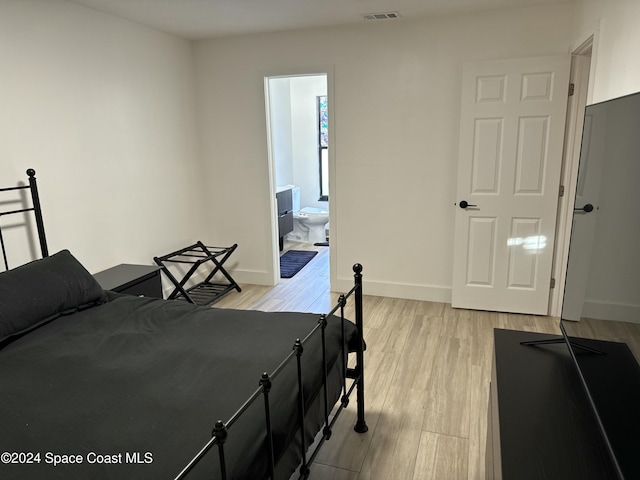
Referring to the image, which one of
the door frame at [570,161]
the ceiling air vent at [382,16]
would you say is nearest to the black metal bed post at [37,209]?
the ceiling air vent at [382,16]

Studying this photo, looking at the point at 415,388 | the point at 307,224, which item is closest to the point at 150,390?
the point at 415,388

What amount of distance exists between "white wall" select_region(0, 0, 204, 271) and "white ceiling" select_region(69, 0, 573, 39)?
0.24 meters

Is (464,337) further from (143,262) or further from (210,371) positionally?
(143,262)

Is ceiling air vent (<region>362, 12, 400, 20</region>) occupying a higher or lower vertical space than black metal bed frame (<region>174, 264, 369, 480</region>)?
higher

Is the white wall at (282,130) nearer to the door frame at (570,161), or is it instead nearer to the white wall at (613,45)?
the door frame at (570,161)

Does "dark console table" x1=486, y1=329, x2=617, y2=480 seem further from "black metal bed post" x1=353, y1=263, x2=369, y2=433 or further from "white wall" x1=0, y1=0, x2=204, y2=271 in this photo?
"white wall" x1=0, y1=0, x2=204, y2=271

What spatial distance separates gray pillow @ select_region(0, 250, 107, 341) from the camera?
214cm

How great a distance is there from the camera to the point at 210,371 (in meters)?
1.74

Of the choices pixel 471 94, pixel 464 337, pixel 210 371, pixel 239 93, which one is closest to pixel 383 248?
pixel 464 337

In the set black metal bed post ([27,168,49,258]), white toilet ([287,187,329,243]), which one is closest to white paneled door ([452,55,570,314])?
white toilet ([287,187,329,243])

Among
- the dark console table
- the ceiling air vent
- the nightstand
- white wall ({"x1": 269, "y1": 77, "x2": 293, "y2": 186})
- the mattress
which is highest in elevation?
the ceiling air vent

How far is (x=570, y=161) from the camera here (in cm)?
346

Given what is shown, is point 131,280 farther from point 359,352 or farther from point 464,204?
point 464,204

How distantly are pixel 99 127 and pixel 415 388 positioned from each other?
114 inches
